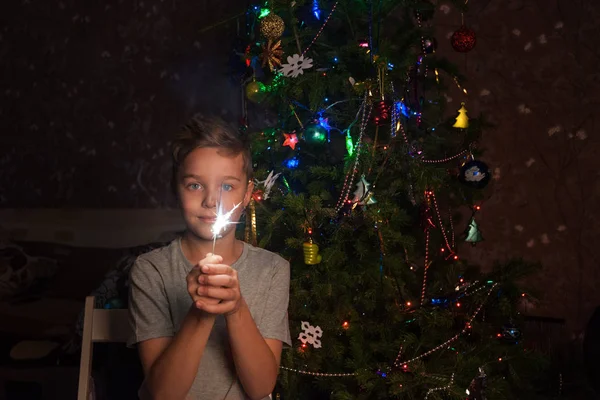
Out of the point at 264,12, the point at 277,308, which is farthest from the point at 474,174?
the point at 277,308

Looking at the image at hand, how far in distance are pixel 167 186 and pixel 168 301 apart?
2662mm

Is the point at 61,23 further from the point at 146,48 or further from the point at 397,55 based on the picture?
the point at 397,55

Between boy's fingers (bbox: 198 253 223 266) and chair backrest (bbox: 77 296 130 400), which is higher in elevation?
boy's fingers (bbox: 198 253 223 266)

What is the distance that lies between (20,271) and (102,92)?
1249 millimetres

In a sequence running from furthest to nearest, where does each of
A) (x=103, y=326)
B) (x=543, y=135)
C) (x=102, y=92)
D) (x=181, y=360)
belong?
(x=102, y=92) → (x=543, y=135) → (x=103, y=326) → (x=181, y=360)

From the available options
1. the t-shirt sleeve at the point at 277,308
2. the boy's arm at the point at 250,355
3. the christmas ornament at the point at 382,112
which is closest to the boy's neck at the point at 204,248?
the t-shirt sleeve at the point at 277,308

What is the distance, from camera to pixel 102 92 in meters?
4.13

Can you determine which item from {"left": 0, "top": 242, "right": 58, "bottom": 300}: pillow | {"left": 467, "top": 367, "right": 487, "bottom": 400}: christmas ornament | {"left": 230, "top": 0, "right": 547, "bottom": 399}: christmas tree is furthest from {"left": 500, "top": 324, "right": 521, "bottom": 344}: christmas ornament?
{"left": 0, "top": 242, "right": 58, "bottom": 300}: pillow

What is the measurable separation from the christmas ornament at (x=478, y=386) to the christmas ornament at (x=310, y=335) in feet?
1.89

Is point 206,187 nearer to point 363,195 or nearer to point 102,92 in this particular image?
point 363,195

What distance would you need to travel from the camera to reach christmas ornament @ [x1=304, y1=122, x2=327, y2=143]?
2.34m

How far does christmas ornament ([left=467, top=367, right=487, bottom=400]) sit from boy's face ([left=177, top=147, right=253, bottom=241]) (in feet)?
4.09

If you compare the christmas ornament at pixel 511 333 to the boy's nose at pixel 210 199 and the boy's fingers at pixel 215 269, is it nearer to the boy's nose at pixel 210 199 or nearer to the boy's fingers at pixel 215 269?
the boy's nose at pixel 210 199

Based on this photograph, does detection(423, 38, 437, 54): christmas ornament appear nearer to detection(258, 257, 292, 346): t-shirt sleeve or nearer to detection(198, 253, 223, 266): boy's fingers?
detection(258, 257, 292, 346): t-shirt sleeve
